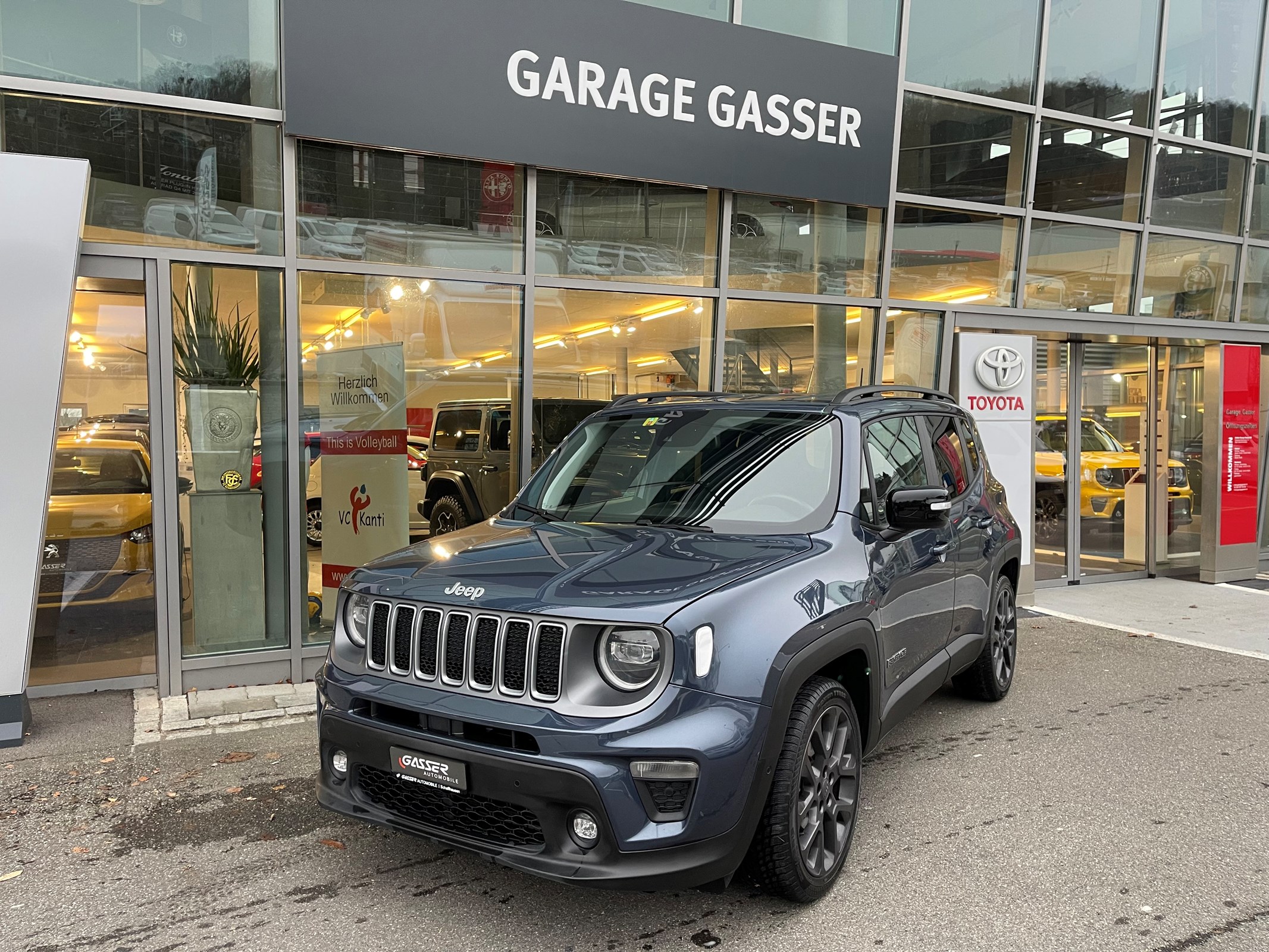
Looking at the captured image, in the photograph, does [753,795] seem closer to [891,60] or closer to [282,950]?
[282,950]

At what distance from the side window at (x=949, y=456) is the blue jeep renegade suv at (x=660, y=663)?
0.80 m

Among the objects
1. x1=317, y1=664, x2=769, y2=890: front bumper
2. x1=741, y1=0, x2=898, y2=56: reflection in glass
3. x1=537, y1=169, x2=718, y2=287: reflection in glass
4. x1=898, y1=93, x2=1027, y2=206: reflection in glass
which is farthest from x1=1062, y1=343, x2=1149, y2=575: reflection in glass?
x1=317, y1=664, x2=769, y2=890: front bumper

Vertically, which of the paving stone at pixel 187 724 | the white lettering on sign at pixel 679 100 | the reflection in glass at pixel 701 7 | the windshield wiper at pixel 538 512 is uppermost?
the reflection in glass at pixel 701 7

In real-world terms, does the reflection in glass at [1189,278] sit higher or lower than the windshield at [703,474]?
higher

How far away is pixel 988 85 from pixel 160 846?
9239 mm

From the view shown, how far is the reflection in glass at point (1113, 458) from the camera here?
10.5m

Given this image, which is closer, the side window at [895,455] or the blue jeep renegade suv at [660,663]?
the blue jeep renegade suv at [660,663]

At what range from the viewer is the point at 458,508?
7473mm

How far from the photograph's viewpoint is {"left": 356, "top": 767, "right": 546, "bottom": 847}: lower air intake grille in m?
2.95

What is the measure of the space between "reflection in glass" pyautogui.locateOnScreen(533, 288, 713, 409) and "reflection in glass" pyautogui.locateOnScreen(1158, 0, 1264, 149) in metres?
6.12

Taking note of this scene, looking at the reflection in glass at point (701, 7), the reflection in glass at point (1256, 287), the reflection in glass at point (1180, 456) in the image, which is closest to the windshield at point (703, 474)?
the reflection in glass at point (701, 7)

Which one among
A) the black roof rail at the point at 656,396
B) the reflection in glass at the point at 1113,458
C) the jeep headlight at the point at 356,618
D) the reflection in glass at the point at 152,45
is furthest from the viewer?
the reflection in glass at the point at 1113,458

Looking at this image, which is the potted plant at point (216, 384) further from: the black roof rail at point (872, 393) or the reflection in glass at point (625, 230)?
the black roof rail at point (872, 393)

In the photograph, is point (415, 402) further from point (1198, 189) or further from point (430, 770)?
point (1198, 189)
